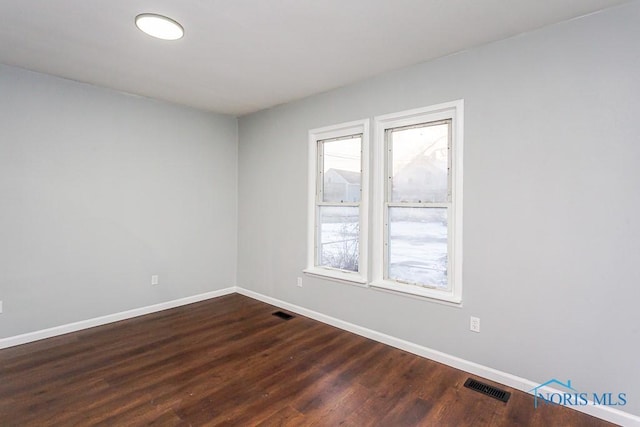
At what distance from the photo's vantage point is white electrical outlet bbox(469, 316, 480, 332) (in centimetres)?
260

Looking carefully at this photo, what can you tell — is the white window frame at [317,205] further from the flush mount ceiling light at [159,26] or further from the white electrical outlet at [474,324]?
the flush mount ceiling light at [159,26]

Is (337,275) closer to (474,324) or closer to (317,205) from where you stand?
(317,205)

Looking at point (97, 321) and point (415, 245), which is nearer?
point (415, 245)

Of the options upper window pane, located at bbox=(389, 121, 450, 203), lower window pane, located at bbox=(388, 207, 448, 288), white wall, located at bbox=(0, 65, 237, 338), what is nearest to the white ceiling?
white wall, located at bbox=(0, 65, 237, 338)

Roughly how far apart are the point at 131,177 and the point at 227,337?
2259 mm

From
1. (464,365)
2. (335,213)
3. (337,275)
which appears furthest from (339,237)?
(464,365)

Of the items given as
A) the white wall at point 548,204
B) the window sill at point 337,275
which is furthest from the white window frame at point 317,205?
the white wall at point 548,204

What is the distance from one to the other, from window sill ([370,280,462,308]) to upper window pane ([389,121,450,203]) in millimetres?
849

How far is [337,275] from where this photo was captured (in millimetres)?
3629

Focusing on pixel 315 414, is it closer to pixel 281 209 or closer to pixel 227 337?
pixel 227 337

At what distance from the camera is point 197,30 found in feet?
7.84

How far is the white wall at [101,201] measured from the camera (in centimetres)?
307

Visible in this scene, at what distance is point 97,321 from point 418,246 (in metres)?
3.65

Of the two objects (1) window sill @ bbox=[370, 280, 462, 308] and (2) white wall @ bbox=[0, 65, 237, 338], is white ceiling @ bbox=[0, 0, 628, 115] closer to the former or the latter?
(2) white wall @ bbox=[0, 65, 237, 338]
